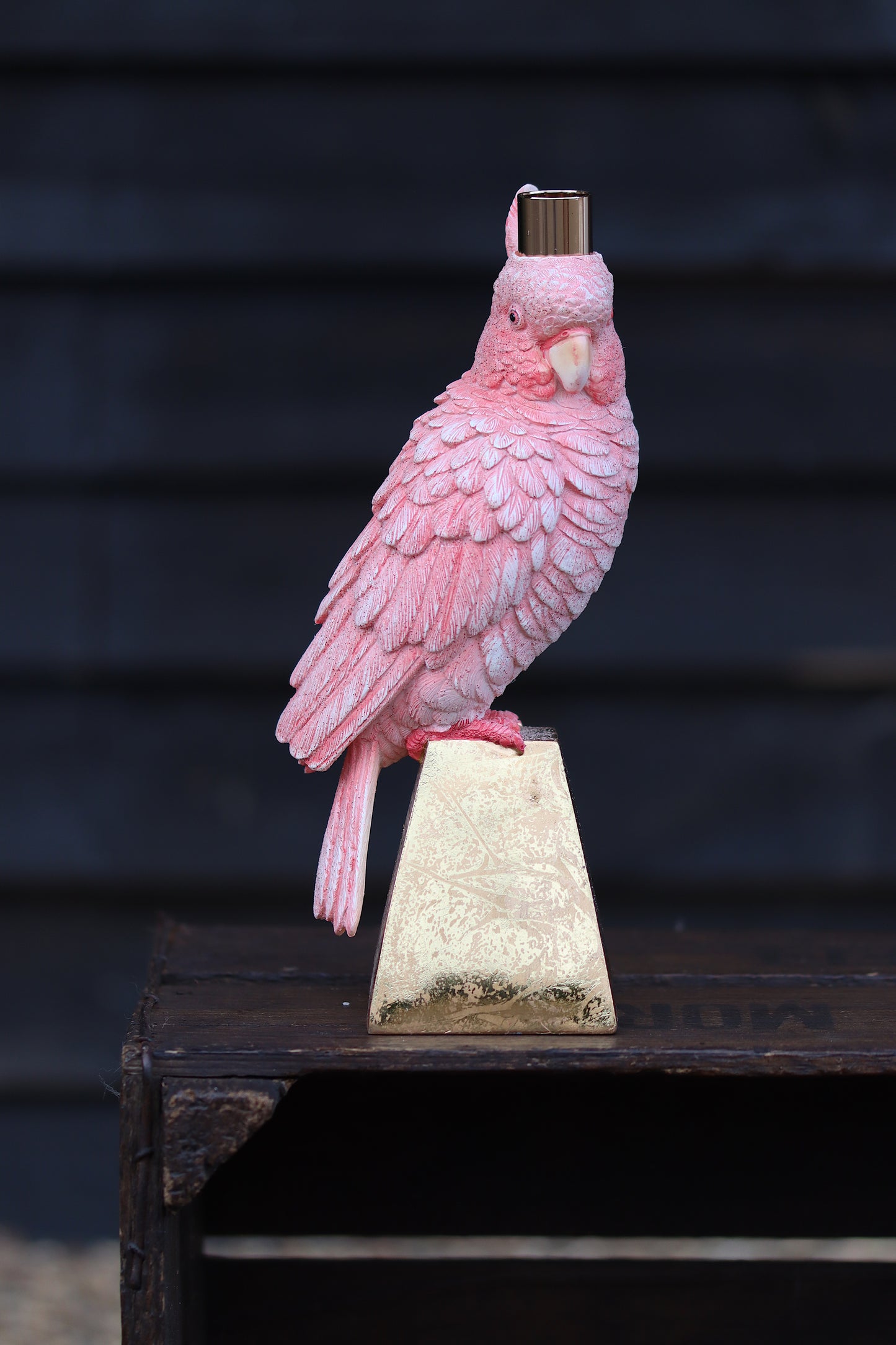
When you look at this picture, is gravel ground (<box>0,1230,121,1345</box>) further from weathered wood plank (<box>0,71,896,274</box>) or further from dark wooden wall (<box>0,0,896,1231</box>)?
weathered wood plank (<box>0,71,896,274</box>)

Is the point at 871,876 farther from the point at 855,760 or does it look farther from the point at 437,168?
the point at 437,168

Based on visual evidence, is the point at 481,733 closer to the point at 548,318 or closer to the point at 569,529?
the point at 569,529

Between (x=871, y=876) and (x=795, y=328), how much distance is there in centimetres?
70

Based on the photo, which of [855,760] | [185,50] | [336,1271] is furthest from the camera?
[855,760]

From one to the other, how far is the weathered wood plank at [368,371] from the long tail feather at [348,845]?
75cm

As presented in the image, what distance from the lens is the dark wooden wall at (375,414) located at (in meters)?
1.86

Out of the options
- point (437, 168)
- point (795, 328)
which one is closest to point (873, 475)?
point (795, 328)

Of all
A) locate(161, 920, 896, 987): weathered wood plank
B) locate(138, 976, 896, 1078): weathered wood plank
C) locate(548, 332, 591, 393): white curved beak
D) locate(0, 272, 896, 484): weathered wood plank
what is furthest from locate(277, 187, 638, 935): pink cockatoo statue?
locate(0, 272, 896, 484): weathered wood plank

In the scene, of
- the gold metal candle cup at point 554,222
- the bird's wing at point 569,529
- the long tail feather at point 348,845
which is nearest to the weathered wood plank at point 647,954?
the long tail feather at point 348,845

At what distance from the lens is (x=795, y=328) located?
1909 millimetres

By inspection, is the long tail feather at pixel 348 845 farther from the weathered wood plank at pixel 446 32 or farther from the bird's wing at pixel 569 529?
the weathered wood plank at pixel 446 32

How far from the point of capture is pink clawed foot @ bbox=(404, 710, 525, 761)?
1.20 m

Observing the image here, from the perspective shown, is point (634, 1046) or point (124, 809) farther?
point (124, 809)

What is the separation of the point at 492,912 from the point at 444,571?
0.26 meters
